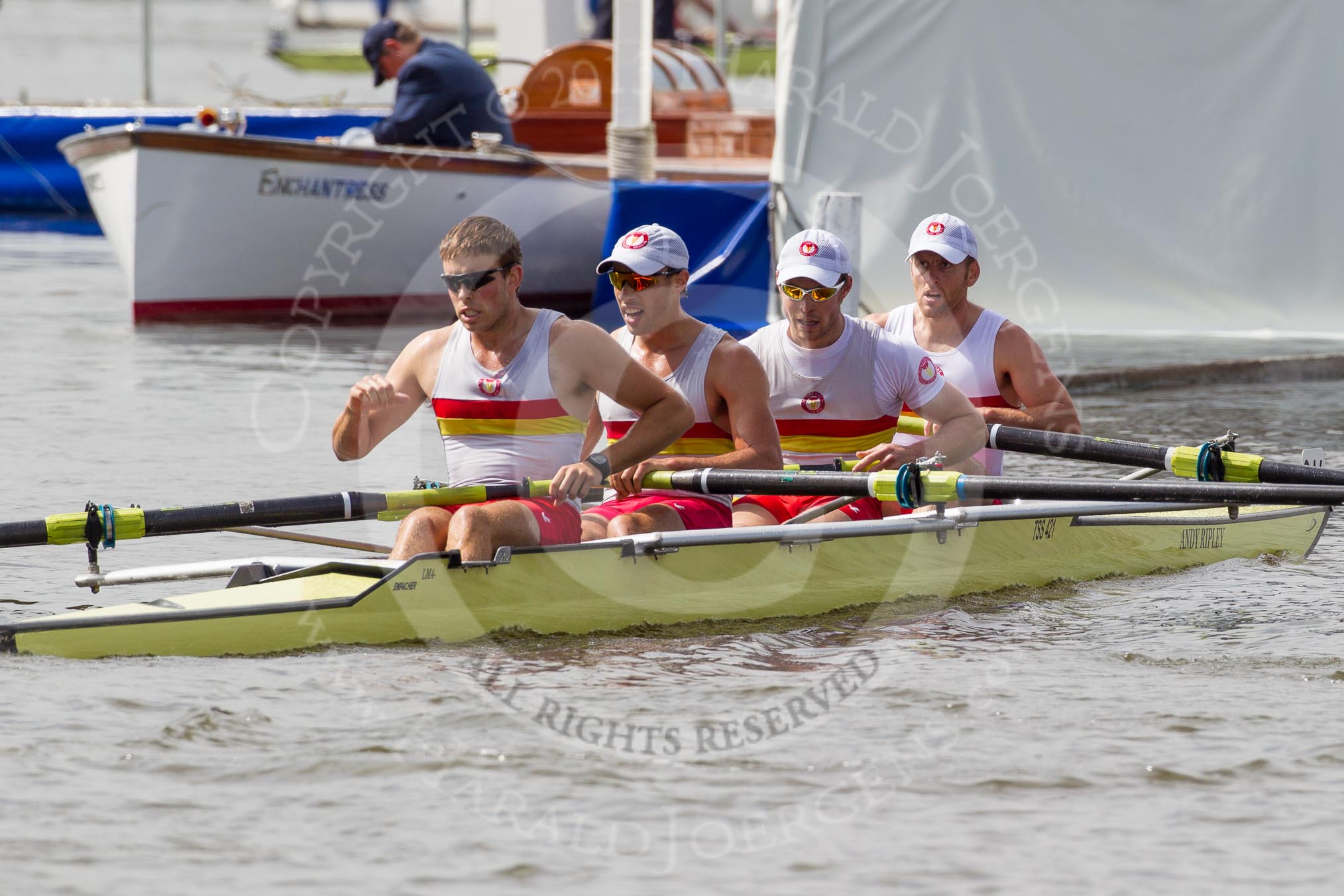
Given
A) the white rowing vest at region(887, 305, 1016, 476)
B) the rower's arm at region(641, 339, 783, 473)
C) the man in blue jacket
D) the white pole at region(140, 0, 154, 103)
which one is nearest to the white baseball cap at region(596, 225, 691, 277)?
the rower's arm at region(641, 339, 783, 473)

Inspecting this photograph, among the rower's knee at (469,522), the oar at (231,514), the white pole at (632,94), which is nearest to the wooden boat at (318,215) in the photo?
the white pole at (632,94)

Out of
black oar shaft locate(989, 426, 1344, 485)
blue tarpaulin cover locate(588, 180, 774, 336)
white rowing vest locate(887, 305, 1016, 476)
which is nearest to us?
black oar shaft locate(989, 426, 1344, 485)

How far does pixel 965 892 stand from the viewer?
4.03 meters

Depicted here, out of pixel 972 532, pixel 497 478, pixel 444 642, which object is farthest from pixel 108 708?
pixel 972 532

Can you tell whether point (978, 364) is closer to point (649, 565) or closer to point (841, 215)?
point (649, 565)

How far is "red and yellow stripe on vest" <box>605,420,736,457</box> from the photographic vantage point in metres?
6.26

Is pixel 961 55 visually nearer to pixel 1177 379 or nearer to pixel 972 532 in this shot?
pixel 1177 379

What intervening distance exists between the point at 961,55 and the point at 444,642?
8.66 metres

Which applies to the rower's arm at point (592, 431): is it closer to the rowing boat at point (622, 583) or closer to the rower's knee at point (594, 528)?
the rower's knee at point (594, 528)

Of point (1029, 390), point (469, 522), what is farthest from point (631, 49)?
point (469, 522)

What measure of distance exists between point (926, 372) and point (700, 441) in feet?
2.96

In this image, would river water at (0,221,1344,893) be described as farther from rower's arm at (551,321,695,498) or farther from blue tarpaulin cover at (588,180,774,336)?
blue tarpaulin cover at (588,180,774,336)

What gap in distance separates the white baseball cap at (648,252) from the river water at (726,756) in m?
1.24

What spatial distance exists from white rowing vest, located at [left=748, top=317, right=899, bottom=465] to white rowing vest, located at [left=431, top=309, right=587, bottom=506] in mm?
1015
